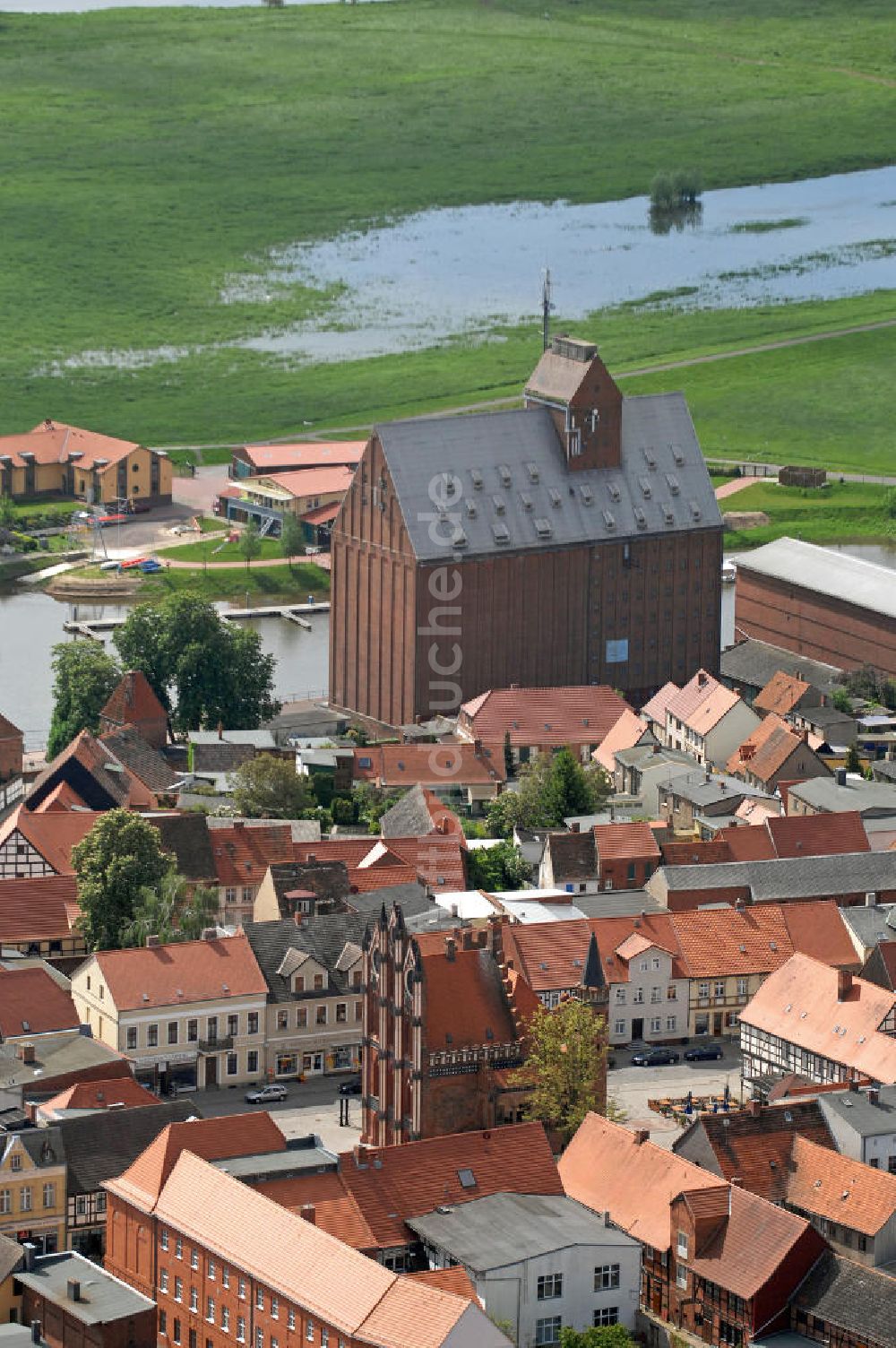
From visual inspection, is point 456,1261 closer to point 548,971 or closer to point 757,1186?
point 757,1186

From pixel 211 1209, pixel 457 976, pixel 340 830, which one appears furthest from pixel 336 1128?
pixel 340 830

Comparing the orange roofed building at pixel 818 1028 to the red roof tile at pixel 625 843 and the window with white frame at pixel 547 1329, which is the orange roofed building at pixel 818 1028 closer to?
the red roof tile at pixel 625 843

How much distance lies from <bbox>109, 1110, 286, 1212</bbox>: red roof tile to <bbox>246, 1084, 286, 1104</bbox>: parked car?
20457 mm

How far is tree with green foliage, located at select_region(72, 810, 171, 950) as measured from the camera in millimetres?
168500

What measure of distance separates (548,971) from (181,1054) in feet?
55.2

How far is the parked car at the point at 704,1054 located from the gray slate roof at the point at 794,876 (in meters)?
13.0

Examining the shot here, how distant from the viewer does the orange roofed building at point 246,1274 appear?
11988cm

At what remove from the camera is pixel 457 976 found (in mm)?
147500

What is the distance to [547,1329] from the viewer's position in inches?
5094

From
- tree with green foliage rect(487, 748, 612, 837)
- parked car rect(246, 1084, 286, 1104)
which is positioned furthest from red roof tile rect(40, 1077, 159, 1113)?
tree with green foliage rect(487, 748, 612, 837)

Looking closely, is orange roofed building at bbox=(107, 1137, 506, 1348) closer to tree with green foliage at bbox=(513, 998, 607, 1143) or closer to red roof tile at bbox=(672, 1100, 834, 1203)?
tree with green foliage at bbox=(513, 998, 607, 1143)

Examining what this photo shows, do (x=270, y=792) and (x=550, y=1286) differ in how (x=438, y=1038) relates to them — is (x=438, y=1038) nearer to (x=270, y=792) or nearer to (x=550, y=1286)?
(x=550, y=1286)

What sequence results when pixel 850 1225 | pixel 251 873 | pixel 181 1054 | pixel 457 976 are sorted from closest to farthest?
pixel 850 1225 < pixel 457 976 < pixel 181 1054 < pixel 251 873

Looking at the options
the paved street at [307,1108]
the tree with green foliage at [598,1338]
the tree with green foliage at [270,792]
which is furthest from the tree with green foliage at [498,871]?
the tree with green foliage at [598,1338]
